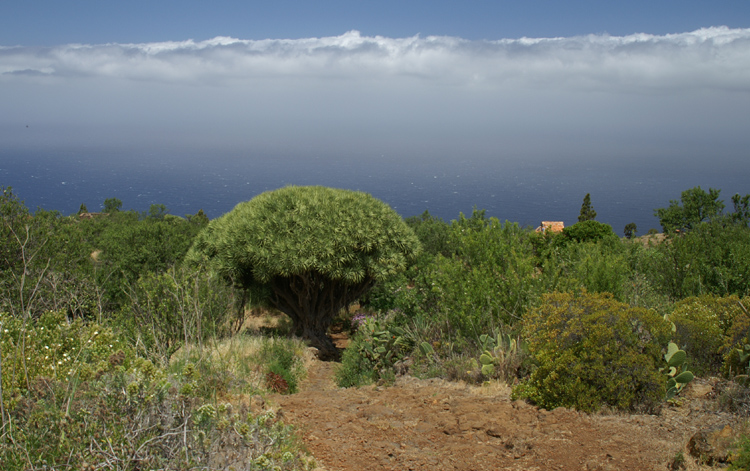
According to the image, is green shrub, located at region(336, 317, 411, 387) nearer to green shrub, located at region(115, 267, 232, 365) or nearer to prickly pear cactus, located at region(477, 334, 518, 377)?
prickly pear cactus, located at region(477, 334, 518, 377)

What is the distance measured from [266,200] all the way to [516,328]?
18.6 ft

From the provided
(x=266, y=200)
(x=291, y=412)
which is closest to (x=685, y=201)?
(x=266, y=200)

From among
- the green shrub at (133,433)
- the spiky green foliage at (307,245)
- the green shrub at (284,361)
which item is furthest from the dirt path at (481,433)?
the spiky green foliage at (307,245)

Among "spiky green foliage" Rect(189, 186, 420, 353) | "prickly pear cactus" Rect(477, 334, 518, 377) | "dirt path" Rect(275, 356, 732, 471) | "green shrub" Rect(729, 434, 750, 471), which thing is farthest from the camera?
"spiky green foliage" Rect(189, 186, 420, 353)

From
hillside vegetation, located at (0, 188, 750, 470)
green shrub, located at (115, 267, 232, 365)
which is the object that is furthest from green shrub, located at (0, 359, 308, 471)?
green shrub, located at (115, 267, 232, 365)

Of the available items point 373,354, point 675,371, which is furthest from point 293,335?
point 675,371

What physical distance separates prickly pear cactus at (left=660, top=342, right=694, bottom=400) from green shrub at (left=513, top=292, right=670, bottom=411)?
0.13 meters

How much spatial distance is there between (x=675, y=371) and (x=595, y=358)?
3.41 feet

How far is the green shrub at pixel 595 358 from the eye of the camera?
200 inches

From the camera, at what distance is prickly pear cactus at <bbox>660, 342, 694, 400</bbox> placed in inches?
210

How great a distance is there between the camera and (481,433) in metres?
4.81

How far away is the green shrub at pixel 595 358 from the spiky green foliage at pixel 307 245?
502 centimetres

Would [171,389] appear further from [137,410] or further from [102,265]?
[102,265]

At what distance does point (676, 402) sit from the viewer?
5262 mm
